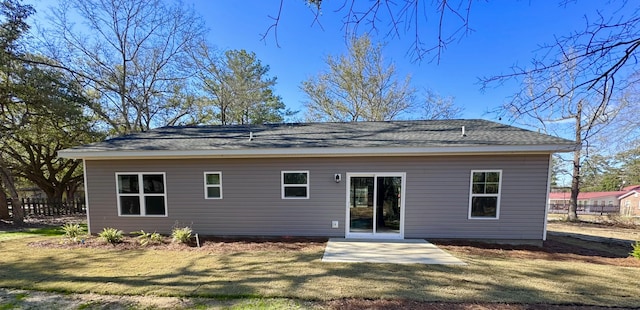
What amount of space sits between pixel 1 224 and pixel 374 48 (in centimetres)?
1835

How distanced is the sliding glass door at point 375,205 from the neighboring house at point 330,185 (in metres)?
0.03

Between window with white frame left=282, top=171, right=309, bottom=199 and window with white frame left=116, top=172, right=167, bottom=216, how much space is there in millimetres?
3333

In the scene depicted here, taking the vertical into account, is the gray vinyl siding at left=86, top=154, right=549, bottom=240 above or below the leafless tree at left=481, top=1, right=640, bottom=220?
below

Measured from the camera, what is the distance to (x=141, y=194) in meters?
6.78

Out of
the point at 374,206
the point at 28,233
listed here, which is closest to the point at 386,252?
the point at 374,206

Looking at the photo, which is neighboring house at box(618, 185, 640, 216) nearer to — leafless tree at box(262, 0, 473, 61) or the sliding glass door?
the sliding glass door

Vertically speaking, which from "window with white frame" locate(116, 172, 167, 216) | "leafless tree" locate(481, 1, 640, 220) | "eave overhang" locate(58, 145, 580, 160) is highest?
"leafless tree" locate(481, 1, 640, 220)

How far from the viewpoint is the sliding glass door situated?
6.42 meters

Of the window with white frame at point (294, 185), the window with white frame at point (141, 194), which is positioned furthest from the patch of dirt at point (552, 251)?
the window with white frame at point (141, 194)

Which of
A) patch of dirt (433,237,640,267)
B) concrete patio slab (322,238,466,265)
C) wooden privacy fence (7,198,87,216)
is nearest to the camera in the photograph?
concrete patio slab (322,238,466,265)

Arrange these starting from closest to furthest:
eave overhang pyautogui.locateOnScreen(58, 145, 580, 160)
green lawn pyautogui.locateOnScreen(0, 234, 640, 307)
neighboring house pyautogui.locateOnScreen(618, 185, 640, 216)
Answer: green lawn pyautogui.locateOnScreen(0, 234, 640, 307) → eave overhang pyautogui.locateOnScreen(58, 145, 580, 160) → neighboring house pyautogui.locateOnScreen(618, 185, 640, 216)

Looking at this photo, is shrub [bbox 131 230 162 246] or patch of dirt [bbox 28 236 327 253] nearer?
patch of dirt [bbox 28 236 327 253]

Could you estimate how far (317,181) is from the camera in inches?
255

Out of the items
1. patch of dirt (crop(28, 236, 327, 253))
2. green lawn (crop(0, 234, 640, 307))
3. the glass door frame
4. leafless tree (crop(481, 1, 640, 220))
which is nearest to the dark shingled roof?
the glass door frame
